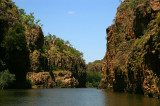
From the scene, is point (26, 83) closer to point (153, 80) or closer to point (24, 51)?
point (24, 51)

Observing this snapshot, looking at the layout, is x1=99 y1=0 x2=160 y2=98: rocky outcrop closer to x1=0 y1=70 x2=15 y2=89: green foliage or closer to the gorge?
the gorge

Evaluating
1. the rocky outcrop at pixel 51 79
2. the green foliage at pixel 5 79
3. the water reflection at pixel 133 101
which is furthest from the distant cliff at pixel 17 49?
the water reflection at pixel 133 101

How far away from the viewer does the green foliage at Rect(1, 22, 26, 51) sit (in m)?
70.2

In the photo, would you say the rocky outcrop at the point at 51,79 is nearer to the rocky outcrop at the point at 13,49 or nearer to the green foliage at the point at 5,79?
the rocky outcrop at the point at 13,49

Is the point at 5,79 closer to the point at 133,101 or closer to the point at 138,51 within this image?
the point at 138,51

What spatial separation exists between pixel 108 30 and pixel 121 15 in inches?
387

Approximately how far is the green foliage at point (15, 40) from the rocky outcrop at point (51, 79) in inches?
843

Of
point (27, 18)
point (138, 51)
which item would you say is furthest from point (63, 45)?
point (138, 51)

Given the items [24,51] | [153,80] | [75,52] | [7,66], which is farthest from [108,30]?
[75,52]

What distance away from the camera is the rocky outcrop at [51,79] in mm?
92688

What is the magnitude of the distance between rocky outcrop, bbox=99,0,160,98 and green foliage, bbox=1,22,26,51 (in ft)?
106

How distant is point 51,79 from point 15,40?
34276mm

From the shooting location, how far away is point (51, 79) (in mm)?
100750

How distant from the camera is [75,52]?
170 meters
